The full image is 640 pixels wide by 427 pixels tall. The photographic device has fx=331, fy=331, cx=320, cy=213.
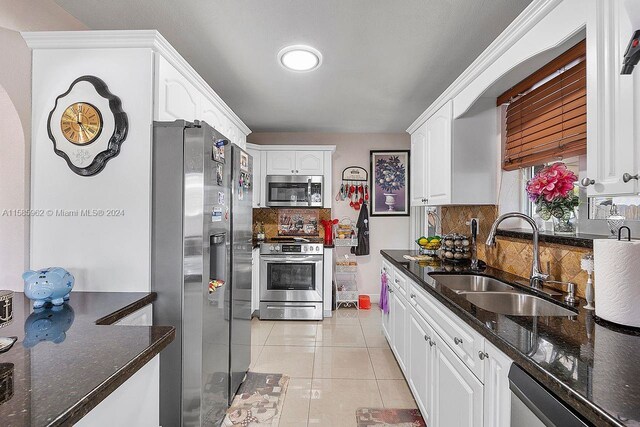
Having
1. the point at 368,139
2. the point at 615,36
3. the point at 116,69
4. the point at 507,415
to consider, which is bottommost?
the point at 507,415

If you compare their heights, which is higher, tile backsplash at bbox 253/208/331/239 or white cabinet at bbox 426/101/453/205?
white cabinet at bbox 426/101/453/205

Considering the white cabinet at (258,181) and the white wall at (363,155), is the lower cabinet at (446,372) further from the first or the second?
the white cabinet at (258,181)

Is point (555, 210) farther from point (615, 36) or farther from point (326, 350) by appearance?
point (326, 350)

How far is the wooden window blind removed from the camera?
5.25 feet

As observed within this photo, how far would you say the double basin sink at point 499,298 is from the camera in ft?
5.30

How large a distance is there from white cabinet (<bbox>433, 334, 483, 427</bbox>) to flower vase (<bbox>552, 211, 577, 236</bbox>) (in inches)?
35.8

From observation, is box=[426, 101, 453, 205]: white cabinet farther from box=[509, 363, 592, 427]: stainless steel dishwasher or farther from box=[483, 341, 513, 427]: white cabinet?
box=[509, 363, 592, 427]: stainless steel dishwasher

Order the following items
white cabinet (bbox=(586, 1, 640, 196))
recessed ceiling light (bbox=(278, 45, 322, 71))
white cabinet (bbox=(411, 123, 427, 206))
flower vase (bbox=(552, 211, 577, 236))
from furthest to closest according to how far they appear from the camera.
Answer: white cabinet (bbox=(411, 123, 427, 206)) → recessed ceiling light (bbox=(278, 45, 322, 71)) → flower vase (bbox=(552, 211, 577, 236)) → white cabinet (bbox=(586, 1, 640, 196))

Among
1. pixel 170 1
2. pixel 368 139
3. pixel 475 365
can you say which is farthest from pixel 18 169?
pixel 368 139

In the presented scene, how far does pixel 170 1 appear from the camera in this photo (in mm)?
1841

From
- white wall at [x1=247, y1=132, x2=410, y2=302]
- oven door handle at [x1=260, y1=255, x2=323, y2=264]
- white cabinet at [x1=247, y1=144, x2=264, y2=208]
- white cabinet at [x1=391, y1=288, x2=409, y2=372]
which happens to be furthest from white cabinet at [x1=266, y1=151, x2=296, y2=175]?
white cabinet at [x1=391, y1=288, x2=409, y2=372]

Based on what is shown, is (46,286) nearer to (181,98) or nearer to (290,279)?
(181,98)

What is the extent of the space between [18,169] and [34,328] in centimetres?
101

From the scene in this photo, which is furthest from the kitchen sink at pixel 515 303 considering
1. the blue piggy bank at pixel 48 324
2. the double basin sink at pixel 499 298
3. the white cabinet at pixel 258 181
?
the white cabinet at pixel 258 181
